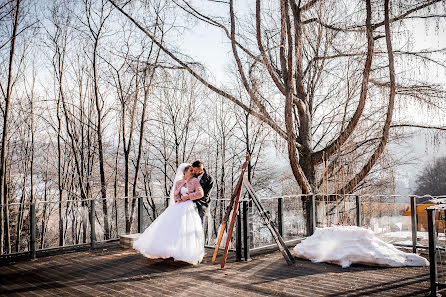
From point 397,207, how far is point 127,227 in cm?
695

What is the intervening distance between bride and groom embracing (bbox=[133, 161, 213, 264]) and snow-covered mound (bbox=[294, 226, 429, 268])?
1706 millimetres

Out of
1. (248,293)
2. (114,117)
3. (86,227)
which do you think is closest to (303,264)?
(248,293)

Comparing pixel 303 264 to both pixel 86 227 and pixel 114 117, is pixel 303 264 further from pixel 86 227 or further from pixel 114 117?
pixel 114 117

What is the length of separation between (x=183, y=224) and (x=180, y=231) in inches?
4.8

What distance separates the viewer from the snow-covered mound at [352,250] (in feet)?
17.5

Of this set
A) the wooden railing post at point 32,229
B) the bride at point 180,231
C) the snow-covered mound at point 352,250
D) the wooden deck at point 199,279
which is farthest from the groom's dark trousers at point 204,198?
the wooden railing post at point 32,229

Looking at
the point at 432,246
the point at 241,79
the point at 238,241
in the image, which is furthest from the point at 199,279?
the point at 241,79

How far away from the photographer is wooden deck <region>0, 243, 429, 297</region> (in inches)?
163

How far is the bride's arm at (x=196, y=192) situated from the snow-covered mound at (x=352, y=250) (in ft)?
6.04

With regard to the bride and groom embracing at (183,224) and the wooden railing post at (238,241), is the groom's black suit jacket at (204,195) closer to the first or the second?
the bride and groom embracing at (183,224)

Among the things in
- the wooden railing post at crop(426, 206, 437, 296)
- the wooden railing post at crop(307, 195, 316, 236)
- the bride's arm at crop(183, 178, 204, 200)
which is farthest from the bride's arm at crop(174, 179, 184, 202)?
the wooden railing post at crop(426, 206, 437, 296)

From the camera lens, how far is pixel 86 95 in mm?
17203

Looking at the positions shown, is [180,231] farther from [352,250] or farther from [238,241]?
[352,250]

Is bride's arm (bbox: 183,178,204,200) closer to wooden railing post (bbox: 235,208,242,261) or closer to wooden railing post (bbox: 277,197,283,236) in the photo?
wooden railing post (bbox: 235,208,242,261)
